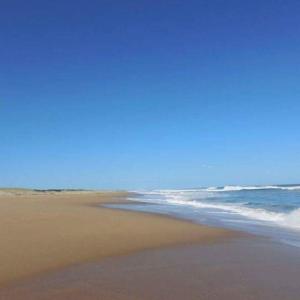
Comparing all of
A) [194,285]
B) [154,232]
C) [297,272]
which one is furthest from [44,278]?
[154,232]

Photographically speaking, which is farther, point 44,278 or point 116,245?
point 116,245

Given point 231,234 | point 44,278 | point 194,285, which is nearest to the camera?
point 194,285

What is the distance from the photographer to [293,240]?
11078 millimetres

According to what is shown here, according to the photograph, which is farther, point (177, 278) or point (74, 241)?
point (74, 241)

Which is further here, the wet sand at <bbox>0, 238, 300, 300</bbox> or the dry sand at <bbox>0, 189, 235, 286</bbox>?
the dry sand at <bbox>0, 189, 235, 286</bbox>

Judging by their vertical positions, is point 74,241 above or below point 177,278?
above

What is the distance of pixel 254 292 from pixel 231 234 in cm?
629

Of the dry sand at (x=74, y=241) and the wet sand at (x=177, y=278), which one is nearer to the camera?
the wet sand at (x=177, y=278)

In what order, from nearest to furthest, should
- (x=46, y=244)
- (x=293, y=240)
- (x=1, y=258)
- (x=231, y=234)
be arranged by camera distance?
1. (x=1, y=258)
2. (x=46, y=244)
3. (x=293, y=240)
4. (x=231, y=234)

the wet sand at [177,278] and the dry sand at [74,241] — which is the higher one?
the dry sand at [74,241]

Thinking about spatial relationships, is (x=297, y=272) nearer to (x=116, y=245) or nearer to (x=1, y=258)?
(x=116, y=245)

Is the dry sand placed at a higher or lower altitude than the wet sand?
higher

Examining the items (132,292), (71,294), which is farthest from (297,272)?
(71,294)

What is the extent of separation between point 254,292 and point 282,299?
1.42 feet
